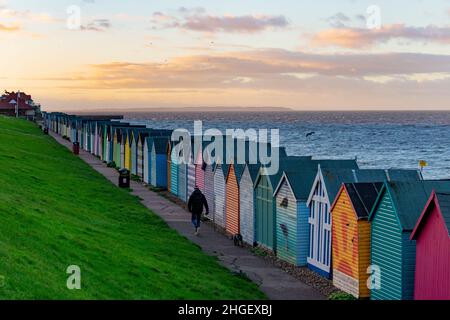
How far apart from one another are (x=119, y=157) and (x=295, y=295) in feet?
137

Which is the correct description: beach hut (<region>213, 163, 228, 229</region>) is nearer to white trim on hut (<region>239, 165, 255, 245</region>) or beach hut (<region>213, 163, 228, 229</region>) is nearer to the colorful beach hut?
white trim on hut (<region>239, 165, 255, 245</region>)

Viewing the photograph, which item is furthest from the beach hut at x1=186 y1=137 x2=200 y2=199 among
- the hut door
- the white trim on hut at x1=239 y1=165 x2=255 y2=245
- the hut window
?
the hut door

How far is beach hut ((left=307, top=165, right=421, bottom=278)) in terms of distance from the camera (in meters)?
20.5

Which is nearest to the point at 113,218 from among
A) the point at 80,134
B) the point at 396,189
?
the point at 396,189

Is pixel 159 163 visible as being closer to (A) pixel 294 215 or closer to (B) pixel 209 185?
(B) pixel 209 185

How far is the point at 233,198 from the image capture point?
2858 centimetres

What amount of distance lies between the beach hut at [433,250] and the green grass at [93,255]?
4.70m

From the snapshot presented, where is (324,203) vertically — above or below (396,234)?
above

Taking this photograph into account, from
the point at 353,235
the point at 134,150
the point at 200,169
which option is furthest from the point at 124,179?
the point at 353,235

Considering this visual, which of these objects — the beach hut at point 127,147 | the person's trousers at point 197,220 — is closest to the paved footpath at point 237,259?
the person's trousers at point 197,220

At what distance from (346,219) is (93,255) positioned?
7470mm

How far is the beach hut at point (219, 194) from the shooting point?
97.6ft

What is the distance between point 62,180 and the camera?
38.2 meters

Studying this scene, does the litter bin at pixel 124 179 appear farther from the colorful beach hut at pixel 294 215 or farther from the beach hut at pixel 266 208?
the colorful beach hut at pixel 294 215
